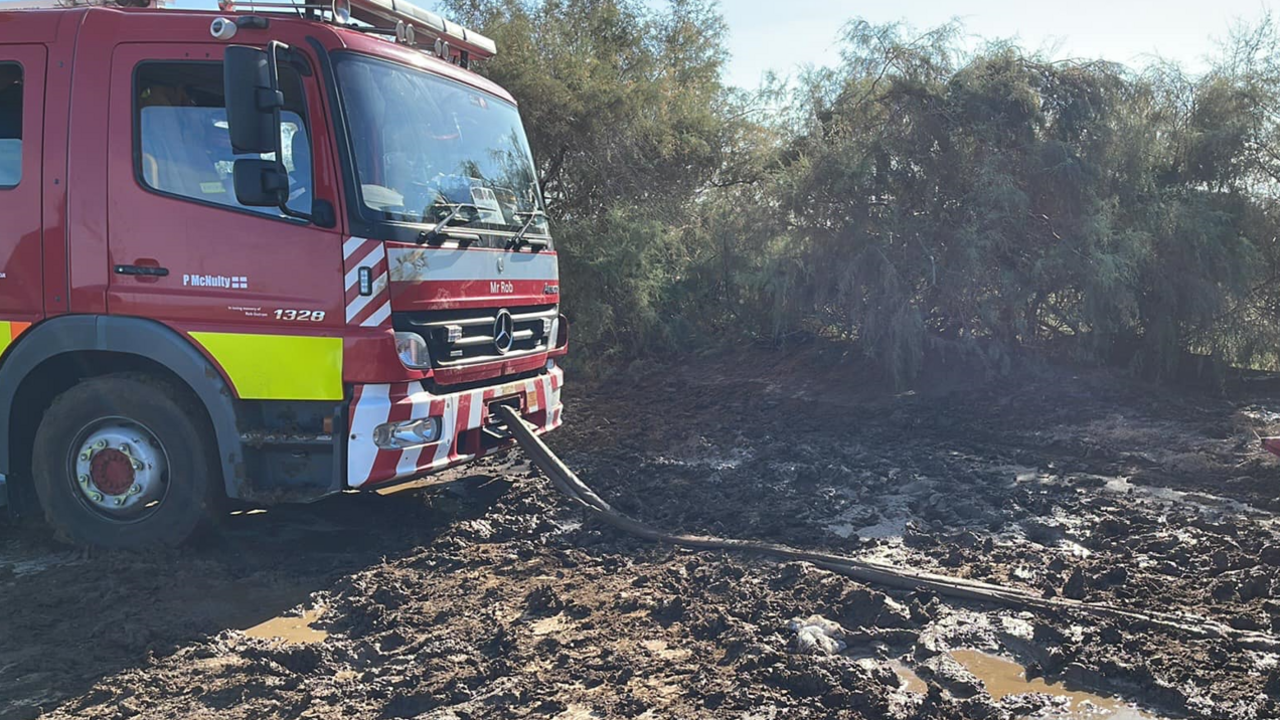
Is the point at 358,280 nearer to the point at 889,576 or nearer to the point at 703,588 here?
the point at 703,588

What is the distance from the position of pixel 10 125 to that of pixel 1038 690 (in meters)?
5.81

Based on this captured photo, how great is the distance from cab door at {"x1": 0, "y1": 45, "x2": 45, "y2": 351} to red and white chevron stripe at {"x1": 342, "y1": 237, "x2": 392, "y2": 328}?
1.74 meters

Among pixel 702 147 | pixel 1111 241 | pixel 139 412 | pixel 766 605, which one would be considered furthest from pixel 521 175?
pixel 702 147

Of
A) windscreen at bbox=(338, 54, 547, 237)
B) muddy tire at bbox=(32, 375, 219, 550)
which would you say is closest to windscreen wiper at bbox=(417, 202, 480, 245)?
windscreen at bbox=(338, 54, 547, 237)

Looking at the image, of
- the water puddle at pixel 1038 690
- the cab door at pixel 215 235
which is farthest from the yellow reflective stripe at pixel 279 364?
the water puddle at pixel 1038 690

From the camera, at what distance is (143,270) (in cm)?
499

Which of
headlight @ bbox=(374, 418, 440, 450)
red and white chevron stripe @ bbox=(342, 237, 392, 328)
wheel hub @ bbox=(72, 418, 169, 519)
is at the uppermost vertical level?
red and white chevron stripe @ bbox=(342, 237, 392, 328)

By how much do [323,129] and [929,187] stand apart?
634 cm

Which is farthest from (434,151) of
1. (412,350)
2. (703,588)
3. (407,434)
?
(703,588)

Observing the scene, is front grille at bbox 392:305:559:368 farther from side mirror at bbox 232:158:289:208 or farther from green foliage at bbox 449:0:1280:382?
green foliage at bbox 449:0:1280:382

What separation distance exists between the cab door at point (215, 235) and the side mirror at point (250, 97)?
0.32 meters

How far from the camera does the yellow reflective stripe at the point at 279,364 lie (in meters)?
4.90

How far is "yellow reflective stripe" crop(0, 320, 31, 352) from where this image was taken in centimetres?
514

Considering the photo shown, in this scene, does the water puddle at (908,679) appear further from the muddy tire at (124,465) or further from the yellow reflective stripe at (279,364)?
the muddy tire at (124,465)
